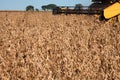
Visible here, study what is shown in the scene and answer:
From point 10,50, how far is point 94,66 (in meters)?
1.52

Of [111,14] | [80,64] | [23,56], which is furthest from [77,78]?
[111,14]

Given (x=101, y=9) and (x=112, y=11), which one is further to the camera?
(x=101, y=9)

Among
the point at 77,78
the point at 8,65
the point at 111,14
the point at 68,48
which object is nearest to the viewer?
the point at 77,78

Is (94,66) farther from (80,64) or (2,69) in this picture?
(2,69)

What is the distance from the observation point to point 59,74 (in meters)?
5.17

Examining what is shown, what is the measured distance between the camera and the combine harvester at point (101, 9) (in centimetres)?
1444

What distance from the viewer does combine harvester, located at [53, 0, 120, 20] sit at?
14438mm

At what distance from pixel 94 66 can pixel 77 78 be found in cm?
84

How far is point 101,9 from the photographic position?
1573 cm

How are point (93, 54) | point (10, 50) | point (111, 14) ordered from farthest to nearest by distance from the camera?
1. point (111, 14)
2. point (93, 54)
3. point (10, 50)

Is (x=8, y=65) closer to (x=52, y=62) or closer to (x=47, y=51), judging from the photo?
(x=52, y=62)

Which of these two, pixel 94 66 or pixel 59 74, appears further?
pixel 94 66

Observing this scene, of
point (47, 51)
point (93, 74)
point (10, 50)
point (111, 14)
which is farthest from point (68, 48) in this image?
point (111, 14)

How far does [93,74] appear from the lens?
5.30m
